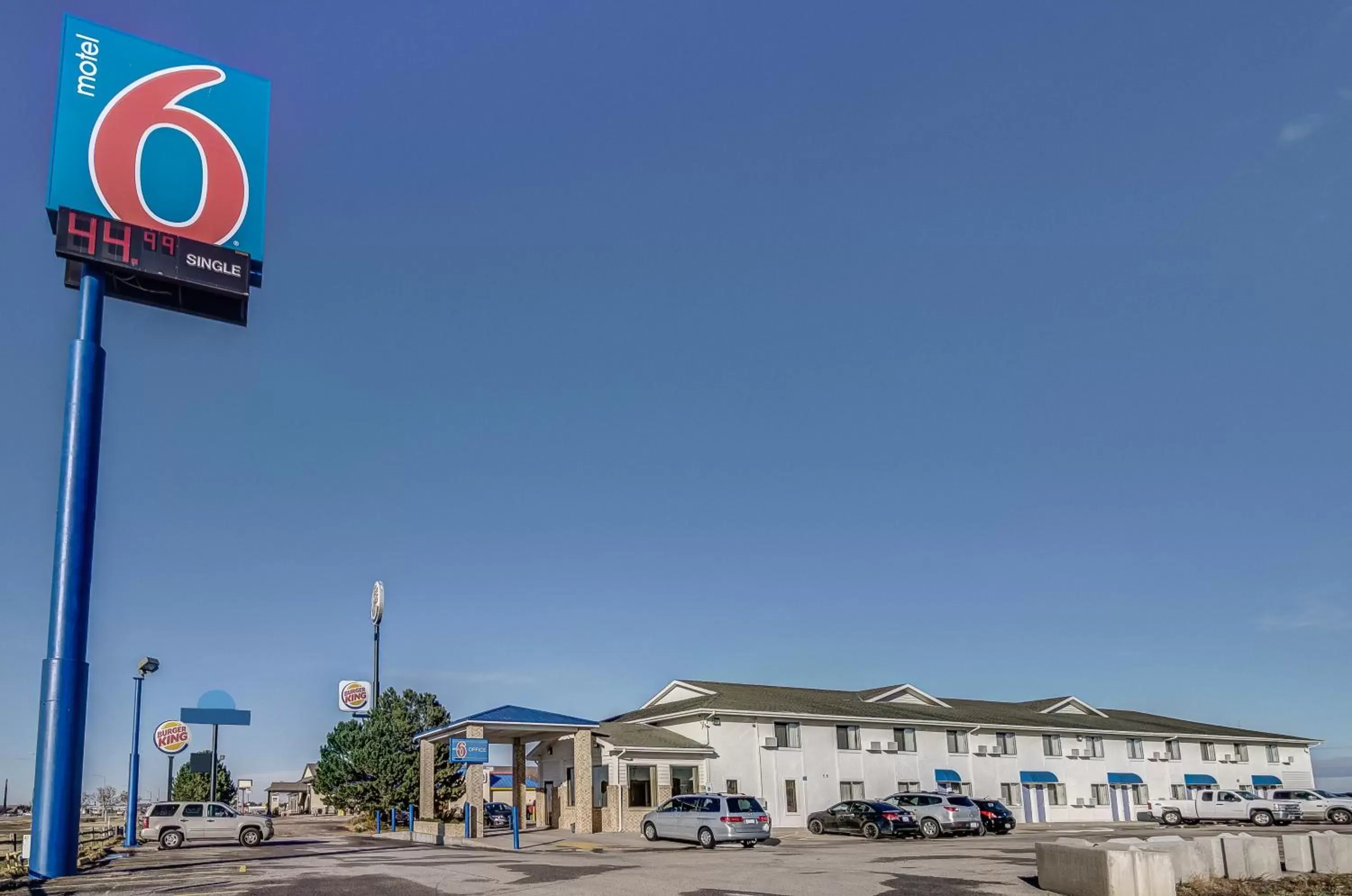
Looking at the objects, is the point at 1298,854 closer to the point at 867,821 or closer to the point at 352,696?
the point at 867,821

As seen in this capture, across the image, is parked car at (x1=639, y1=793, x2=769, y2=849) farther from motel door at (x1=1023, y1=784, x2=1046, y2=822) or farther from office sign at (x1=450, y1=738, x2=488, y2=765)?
motel door at (x1=1023, y1=784, x2=1046, y2=822)

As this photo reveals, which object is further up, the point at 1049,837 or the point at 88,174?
the point at 88,174

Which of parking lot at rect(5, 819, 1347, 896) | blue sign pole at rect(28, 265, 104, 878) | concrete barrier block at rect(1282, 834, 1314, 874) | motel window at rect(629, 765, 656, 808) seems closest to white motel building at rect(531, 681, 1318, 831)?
motel window at rect(629, 765, 656, 808)

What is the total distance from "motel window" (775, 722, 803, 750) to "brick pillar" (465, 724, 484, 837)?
14.4m

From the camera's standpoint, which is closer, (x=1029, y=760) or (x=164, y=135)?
(x=164, y=135)

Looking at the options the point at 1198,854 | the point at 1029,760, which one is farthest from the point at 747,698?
the point at 1198,854

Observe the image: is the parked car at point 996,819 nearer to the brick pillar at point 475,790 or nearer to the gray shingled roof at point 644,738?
the gray shingled roof at point 644,738

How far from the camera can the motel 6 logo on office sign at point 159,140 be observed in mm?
27203

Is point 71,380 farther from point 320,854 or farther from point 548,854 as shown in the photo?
point 548,854

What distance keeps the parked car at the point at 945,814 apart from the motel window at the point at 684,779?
338 inches

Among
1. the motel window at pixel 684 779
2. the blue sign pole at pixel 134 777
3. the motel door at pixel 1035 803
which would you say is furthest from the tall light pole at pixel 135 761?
the motel door at pixel 1035 803

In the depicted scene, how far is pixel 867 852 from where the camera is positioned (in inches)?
1103

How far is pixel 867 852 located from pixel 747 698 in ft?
73.7

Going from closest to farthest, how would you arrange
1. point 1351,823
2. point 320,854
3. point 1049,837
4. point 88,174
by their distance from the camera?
point 88,174 → point 320,854 → point 1049,837 → point 1351,823
